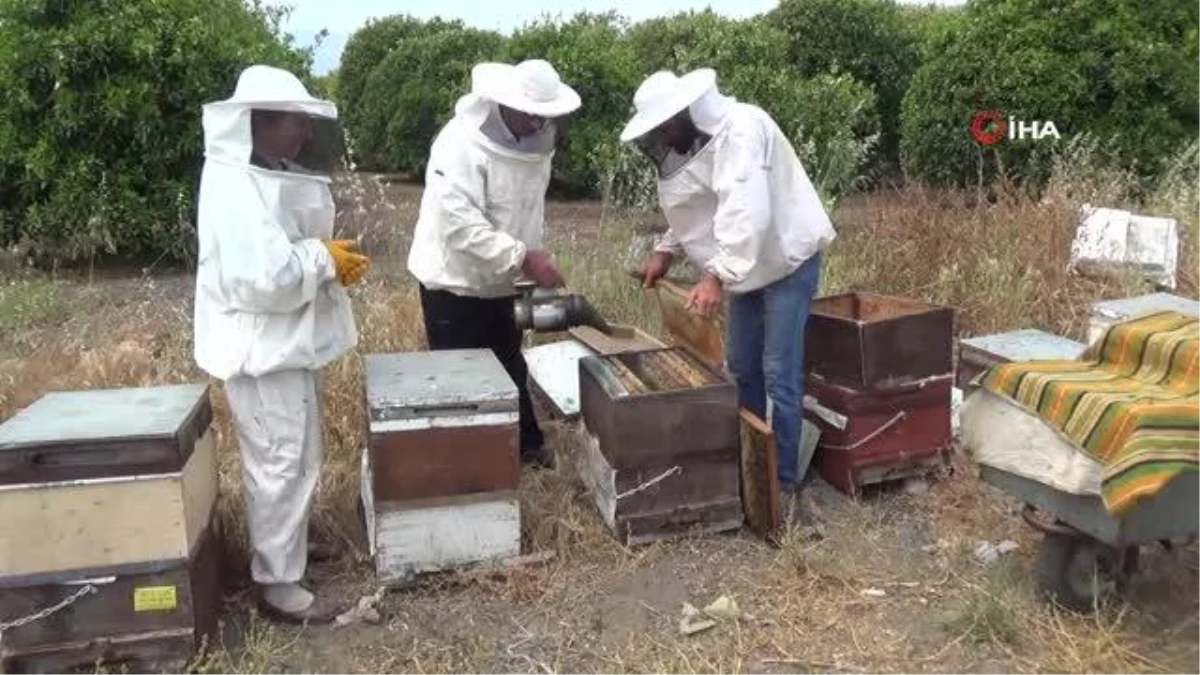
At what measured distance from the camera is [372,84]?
1044cm

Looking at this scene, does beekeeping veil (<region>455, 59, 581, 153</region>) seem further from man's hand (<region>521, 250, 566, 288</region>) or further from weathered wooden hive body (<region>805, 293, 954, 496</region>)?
weathered wooden hive body (<region>805, 293, 954, 496</region>)

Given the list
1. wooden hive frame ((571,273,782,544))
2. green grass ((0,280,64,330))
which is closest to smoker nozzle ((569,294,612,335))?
Result: wooden hive frame ((571,273,782,544))

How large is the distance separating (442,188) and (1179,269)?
420 centimetres

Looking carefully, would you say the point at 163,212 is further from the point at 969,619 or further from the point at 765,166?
the point at 969,619

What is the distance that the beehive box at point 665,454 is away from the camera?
355 centimetres

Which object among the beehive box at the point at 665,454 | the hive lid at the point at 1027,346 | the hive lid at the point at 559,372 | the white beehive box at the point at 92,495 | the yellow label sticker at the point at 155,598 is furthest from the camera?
the hive lid at the point at 559,372

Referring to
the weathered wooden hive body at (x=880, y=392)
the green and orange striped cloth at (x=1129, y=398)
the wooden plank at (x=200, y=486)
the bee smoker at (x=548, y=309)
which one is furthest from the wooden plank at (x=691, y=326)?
the wooden plank at (x=200, y=486)

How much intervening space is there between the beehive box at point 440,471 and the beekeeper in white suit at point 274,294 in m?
0.21

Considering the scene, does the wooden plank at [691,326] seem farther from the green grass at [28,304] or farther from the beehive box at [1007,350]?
the green grass at [28,304]

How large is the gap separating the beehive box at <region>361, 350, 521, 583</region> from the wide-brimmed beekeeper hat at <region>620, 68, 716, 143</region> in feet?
3.20

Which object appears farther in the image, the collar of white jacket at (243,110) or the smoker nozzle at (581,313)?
the smoker nozzle at (581,313)

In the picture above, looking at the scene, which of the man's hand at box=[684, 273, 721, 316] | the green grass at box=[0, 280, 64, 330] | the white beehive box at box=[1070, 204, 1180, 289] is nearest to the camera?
the man's hand at box=[684, 273, 721, 316]

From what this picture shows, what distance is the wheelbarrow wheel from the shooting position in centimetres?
309

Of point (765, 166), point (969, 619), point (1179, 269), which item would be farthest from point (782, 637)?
point (1179, 269)
